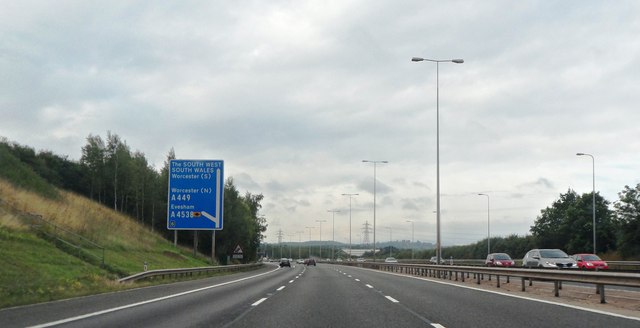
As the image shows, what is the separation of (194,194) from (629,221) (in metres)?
51.1

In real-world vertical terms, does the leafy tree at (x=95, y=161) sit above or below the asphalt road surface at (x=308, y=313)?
above

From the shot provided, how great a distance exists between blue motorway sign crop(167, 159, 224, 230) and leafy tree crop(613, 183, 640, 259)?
1899 inches

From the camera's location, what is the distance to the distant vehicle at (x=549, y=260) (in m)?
35.8

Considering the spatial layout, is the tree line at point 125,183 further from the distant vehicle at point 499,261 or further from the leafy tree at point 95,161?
the distant vehicle at point 499,261

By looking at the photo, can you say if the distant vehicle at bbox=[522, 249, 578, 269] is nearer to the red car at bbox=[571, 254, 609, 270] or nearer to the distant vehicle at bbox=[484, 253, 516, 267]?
the red car at bbox=[571, 254, 609, 270]

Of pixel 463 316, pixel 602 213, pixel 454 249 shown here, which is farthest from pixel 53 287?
pixel 454 249

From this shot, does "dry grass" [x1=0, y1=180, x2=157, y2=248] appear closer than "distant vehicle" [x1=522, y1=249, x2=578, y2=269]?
Yes

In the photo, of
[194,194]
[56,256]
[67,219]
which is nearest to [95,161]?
[67,219]

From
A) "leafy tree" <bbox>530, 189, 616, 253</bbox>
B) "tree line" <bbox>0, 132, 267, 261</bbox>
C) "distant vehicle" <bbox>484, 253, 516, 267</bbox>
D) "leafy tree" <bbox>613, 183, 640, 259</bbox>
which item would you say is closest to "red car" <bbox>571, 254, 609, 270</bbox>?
"distant vehicle" <bbox>484, 253, 516, 267</bbox>

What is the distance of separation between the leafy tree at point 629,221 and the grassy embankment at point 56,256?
4660 centimetres

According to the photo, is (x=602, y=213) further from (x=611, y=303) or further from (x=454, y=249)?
(x=611, y=303)

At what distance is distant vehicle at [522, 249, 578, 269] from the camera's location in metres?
35.8

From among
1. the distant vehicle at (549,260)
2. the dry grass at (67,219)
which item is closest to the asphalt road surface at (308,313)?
the dry grass at (67,219)

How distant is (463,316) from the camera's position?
11.9m
